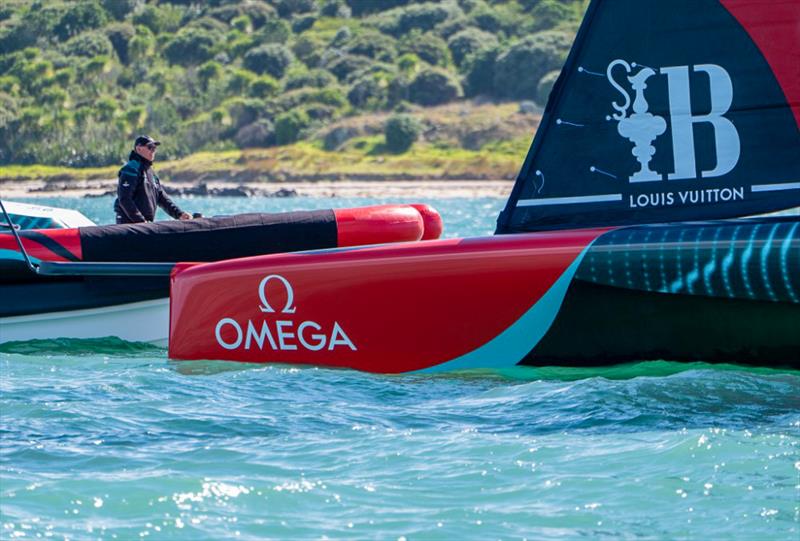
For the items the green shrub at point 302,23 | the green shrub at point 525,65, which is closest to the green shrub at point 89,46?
the green shrub at point 302,23

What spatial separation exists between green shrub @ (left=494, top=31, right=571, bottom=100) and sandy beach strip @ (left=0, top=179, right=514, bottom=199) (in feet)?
34.7

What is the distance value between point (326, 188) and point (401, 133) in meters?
5.93

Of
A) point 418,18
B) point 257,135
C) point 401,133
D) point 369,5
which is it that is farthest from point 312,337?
point 369,5

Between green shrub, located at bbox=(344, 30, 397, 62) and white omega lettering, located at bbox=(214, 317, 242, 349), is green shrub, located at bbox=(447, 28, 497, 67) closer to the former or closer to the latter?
green shrub, located at bbox=(344, 30, 397, 62)

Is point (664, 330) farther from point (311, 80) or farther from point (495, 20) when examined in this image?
point (495, 20)

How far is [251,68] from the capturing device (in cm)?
6550

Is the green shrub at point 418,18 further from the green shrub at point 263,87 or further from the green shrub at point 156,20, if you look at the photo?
the green shrub at point 156,20

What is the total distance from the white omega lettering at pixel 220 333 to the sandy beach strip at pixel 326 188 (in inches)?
1443

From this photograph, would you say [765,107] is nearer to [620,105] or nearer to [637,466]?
[620,105]

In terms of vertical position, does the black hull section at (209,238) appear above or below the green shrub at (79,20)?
below

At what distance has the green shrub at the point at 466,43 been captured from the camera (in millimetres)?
62875

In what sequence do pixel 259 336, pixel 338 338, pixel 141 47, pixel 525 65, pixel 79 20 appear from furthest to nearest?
pixel 79 20 → pixel 141 47 → pixel 525 65 → pixel 259 336 → pixel 338 338

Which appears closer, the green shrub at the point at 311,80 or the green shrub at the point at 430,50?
the green shrub at the point at 311,80

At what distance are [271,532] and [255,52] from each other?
6203 cm
